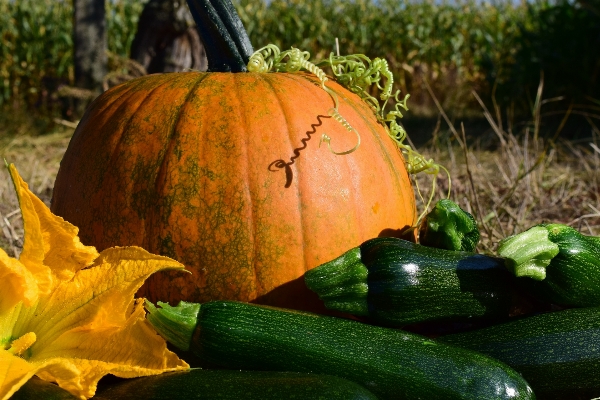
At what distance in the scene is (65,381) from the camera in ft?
6.23

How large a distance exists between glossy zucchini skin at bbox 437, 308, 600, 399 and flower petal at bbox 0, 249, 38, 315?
1.36 m

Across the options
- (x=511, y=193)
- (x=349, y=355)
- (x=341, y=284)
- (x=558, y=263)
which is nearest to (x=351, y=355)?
(x=349, y=355)

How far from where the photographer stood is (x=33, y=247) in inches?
82.5

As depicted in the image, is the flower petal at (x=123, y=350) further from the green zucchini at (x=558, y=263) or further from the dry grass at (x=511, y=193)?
the dry grass at (x=511, y=193)

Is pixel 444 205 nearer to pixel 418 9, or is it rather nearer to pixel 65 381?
pixel 65 381

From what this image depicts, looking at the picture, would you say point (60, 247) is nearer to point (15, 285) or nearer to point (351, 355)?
point (15, 285)

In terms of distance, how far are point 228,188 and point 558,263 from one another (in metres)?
1.15

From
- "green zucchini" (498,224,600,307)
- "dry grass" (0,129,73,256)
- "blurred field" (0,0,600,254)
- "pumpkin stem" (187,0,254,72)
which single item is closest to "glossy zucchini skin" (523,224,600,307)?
"green zucchini" (498,224,600,307)

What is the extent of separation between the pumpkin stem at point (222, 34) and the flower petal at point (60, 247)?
1.04 metres

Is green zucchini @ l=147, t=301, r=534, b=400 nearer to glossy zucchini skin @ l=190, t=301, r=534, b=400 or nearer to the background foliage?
glossy zucchini skin @ l=190, t=301, r=534, b=400

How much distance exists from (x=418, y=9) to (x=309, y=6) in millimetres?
2972

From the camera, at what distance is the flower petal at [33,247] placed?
2066 millimetres

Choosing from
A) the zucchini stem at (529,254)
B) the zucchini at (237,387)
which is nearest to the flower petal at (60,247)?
the zucchini at (237,387)

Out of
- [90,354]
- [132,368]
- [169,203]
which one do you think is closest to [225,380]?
[132,368]
